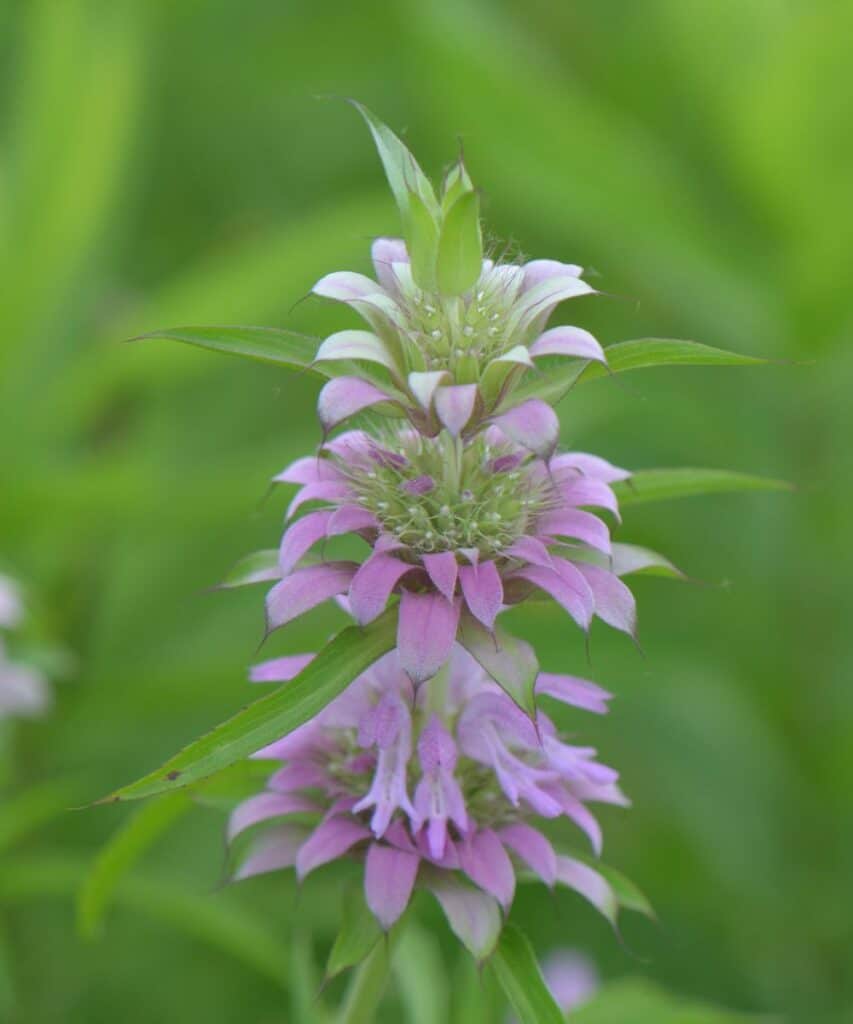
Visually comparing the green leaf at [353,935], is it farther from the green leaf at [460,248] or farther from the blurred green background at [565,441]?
the blurred green background at [565,441]

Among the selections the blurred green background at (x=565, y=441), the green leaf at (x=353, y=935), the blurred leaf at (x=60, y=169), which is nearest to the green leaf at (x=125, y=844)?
the green leaf at (x=353, y=935)

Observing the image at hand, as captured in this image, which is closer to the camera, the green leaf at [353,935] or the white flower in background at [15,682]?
the green leaf at [353,935]

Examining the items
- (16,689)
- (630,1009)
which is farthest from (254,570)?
(16,689)

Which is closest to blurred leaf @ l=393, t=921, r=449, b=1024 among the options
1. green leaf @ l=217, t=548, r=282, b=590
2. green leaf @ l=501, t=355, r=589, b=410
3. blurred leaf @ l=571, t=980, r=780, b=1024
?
blurred leaf @ l=571, t=980, r=780, b=1024

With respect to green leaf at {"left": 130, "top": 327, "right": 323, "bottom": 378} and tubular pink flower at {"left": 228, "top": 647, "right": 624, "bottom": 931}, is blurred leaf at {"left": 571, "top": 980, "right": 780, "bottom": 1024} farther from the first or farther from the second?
green leaf at {"left": 130, "top": 327, "right": 323, "bottom": 378}

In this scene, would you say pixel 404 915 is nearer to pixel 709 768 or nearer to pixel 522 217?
pixel 709 768

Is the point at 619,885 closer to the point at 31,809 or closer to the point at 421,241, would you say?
the point at 421,241
